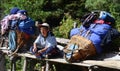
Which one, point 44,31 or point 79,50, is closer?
point 79,50

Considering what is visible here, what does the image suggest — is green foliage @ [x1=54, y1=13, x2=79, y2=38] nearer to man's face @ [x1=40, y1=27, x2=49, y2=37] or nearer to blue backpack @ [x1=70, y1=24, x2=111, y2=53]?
man's face @ [x1=40, y1=27, x2=49, y2=37]

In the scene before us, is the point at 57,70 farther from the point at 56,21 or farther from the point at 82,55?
the point at 56,21

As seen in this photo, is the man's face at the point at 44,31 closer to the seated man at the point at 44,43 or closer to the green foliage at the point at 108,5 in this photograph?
the seated man at the point at 44,43

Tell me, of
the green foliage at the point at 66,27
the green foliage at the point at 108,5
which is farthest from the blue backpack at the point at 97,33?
the green foliage at the point at 66,27

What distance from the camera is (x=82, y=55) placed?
30.8ft

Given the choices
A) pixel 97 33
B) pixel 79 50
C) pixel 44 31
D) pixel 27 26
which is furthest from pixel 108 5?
pixel 79 50

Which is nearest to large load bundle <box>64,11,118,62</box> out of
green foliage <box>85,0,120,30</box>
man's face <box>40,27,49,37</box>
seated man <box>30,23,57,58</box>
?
seated man <box>30,23,57,58</box>

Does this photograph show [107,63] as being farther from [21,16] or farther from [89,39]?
[21,16]

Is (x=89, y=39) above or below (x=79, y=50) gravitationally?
above

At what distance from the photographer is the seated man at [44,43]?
10.0m

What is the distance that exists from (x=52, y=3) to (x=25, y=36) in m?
5.38

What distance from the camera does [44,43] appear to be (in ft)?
33.5

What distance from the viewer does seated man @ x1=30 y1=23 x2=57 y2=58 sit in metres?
10.0

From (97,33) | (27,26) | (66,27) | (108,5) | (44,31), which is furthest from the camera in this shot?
(66,27)
